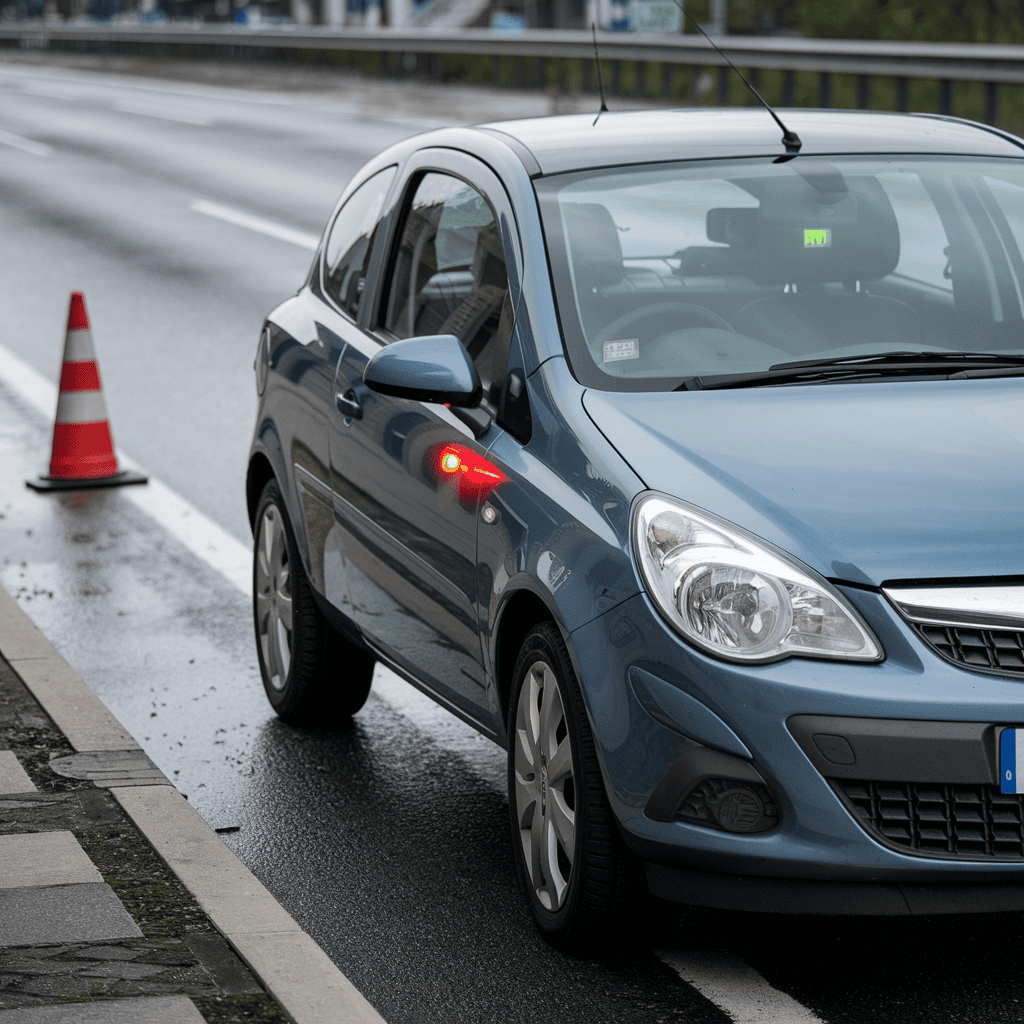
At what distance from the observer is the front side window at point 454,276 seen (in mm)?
4680

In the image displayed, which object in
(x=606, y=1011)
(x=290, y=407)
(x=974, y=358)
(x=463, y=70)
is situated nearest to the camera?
(x=606, y=1011)

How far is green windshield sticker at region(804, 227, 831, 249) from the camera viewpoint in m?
4.79

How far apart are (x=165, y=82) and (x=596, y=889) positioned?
39426 mm

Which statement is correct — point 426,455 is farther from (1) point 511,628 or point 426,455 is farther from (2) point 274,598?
(2) point 274,598

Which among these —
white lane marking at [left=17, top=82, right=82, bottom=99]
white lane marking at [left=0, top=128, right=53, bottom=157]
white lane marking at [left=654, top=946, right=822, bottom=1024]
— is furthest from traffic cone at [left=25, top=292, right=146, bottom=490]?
white lane marking at [left=17, top=82, right=82, bottom=99]

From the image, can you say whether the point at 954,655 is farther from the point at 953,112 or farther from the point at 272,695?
the point at 953,112

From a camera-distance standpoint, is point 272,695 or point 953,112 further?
point 953,112

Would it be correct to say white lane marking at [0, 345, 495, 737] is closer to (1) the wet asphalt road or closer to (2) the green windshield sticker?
(1) the wet asphalt road

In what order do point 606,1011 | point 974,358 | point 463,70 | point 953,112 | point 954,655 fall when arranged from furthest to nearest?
point 463,70 < point 953,112 < point 974,358 < point 606,1011 < point 954,655

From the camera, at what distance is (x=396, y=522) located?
4.89m

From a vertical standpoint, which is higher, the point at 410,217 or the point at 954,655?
the point at 410,217

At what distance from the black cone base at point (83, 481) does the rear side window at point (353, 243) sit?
3.61 m

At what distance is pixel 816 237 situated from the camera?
15.8 feet

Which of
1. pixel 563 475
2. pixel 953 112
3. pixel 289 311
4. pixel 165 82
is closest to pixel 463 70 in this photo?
pixel 165 82
